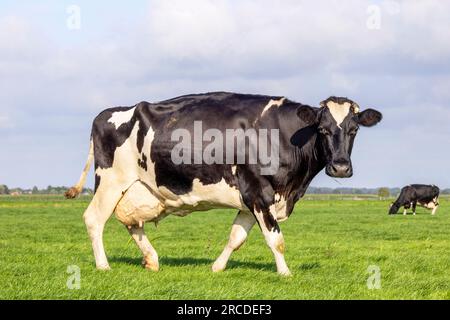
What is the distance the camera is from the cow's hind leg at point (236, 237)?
11086 mm

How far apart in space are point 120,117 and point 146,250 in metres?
2.25

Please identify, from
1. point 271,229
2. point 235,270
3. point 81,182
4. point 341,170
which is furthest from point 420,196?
point 341,170

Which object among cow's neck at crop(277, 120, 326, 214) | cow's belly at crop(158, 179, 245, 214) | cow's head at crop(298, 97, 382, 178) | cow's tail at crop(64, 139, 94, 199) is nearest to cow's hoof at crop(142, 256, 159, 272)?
cow's belly at crop(158, 179, 245, 214)

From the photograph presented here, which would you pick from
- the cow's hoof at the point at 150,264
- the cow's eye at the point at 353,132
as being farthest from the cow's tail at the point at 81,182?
the cow's eye at the point at 353,132

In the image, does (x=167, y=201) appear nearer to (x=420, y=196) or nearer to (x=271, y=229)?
(x=271, y=229)

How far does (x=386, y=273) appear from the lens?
11.4m

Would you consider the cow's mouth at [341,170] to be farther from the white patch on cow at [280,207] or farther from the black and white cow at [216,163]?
the white patch on cow at [280,207]

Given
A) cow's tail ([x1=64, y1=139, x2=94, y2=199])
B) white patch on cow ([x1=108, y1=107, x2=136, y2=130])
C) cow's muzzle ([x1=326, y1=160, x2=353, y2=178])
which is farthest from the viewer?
cow's tail ([x1=64, y1=139, x2=94, y2=199])

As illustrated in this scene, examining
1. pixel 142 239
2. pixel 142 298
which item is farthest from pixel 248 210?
pixel 142 298

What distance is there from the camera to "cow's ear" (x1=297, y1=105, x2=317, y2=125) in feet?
33.6

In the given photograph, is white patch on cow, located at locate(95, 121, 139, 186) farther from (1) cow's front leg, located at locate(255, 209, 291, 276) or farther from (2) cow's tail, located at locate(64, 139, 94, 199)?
(1) cow's front leg, located at locate(255, 209, 291, 276)

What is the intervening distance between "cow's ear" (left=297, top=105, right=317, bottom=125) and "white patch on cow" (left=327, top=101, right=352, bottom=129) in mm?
273
